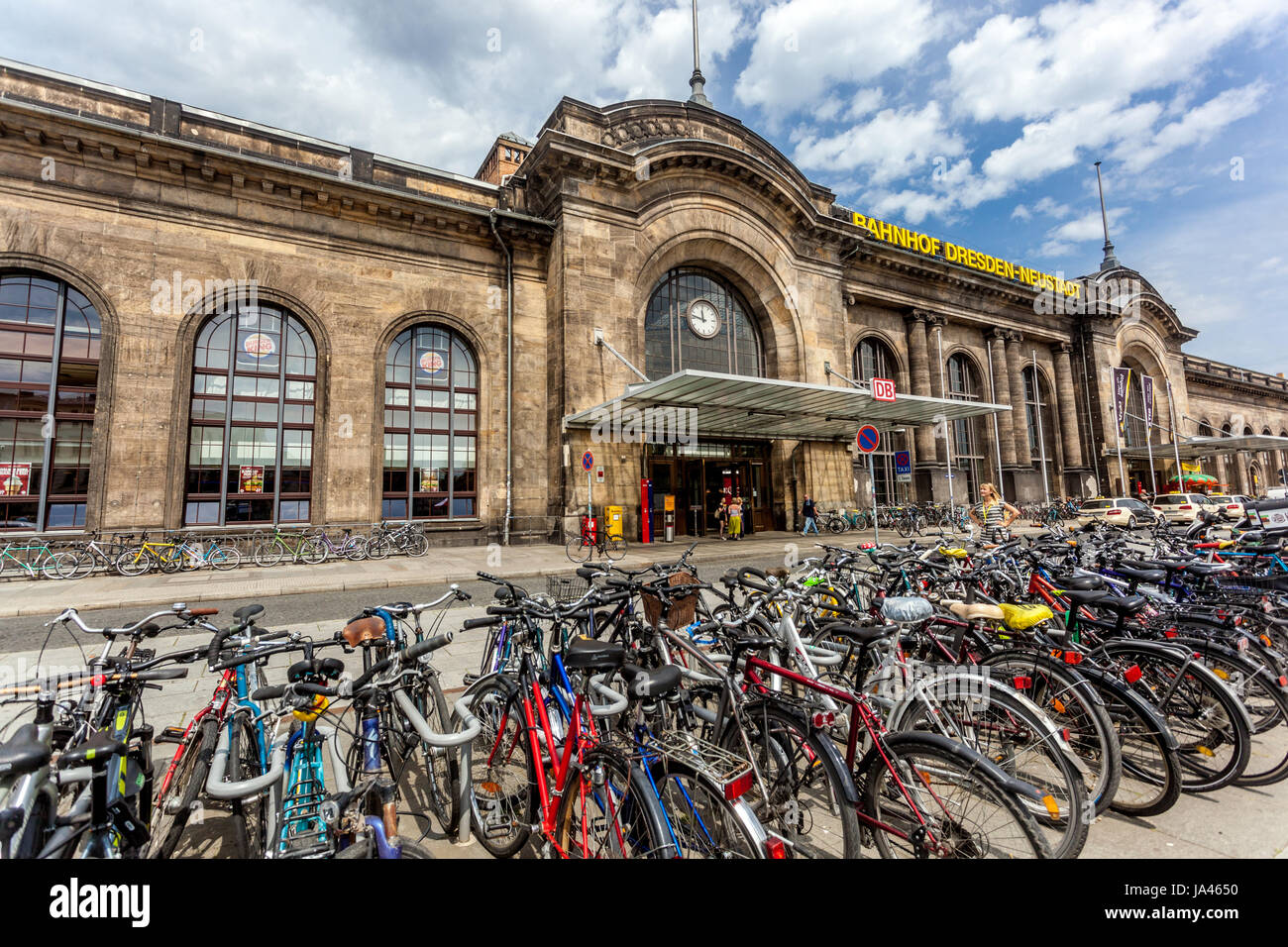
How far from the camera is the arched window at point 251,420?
48.1ft

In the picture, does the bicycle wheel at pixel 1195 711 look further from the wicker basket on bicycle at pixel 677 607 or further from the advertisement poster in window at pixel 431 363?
the advertisement poster in window at pixel 431 363

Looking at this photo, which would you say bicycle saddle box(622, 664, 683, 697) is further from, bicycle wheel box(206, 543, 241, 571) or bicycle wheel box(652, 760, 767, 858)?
bicycle wheel box(206, 543, 241, 571)

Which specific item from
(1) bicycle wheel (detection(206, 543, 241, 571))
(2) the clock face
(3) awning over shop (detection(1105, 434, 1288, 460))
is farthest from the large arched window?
(1) bicycle wheel (detection(206, 543, 241, 571))

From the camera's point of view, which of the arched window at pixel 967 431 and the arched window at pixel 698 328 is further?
the arched window at pixel 967 431

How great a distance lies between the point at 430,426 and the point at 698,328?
10.3 metres

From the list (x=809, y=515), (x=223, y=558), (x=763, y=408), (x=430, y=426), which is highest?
(x=763, y=408)

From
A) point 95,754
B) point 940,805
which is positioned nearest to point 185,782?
point 95,754

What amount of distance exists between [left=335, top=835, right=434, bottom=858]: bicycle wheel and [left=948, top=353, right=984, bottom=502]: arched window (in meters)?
30.1

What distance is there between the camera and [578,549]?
16.1 metres

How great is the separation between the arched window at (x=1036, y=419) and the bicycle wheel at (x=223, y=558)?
36.6 meters

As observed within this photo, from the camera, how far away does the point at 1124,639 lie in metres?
3.25

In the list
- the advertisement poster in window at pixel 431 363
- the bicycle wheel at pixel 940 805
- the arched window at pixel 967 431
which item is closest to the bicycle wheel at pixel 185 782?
the bicycle wheel at pixel 940 805

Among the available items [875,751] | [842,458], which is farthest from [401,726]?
[842,458]

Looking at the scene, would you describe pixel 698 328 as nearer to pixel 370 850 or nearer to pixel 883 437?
pixel 883 437
